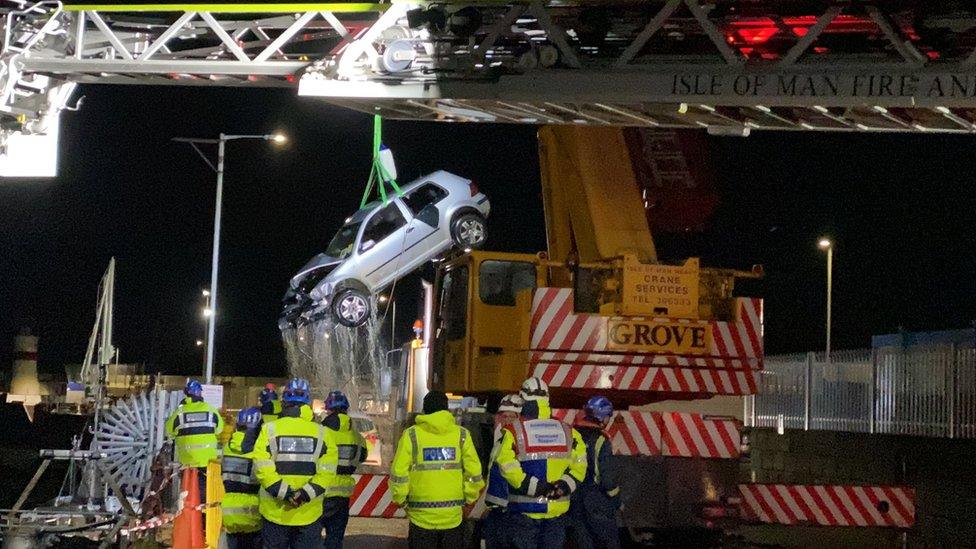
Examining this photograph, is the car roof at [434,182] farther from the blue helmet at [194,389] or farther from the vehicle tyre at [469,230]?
the blue helmet at [194,389]

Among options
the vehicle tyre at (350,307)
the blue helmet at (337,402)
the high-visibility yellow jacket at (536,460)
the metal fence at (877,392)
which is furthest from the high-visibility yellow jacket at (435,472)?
the vehicle tyre at (350,307)

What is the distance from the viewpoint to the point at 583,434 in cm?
1069

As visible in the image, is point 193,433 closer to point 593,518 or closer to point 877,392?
point 593,518

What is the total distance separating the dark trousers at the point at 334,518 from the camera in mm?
11133

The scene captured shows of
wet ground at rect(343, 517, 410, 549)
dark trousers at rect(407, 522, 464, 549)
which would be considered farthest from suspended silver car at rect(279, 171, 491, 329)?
dark trousers at rect(407, 522, 464, 549)

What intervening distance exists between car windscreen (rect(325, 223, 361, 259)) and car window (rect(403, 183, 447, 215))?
108 centimetres

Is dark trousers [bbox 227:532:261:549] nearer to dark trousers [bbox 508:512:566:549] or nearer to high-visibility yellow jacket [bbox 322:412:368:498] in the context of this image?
high-visibility yellow jacket [bbox 322:412:368:498]

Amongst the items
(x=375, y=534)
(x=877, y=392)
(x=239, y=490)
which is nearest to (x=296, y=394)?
(x=239, y=490)

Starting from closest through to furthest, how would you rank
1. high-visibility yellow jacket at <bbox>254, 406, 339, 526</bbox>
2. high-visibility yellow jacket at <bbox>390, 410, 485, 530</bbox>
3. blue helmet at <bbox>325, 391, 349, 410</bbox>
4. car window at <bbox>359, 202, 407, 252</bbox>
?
high-visibility yellow jacket at <bbox>390, 410, 485, 530</bbox> < high-visibility yellow jacket at <bbox>254, 406, 339, 526</bbox> < blue helmet at <bbox>325, 391, 349, 410</bbox> < car window at <bbox>359, 202, 407, 252</bbox>

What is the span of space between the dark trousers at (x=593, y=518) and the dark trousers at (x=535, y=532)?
66 centimetres

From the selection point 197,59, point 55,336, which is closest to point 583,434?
point 197,59

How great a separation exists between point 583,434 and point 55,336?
81.5 m

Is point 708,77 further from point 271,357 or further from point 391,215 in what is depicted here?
point 271,357

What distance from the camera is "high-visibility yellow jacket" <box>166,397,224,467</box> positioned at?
13.6m
